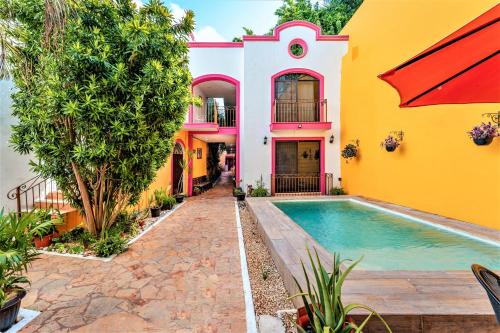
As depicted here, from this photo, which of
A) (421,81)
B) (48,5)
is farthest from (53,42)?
(421,81)

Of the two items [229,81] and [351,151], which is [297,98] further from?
[351,151]

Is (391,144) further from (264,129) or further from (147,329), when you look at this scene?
(147,329)

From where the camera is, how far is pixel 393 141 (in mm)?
7789

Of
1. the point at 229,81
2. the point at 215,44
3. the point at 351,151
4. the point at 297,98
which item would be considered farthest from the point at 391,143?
the point at 215,44

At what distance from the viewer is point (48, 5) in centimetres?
421

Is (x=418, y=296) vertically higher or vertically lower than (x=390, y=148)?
lower

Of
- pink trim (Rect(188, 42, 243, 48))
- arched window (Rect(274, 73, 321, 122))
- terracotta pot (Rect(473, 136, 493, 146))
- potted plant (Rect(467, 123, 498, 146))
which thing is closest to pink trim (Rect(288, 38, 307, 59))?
arched window (Rect(274, 73, 321, 122))

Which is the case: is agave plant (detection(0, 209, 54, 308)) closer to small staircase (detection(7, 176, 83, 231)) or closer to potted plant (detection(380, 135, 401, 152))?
small staircase (detection(7, 176, 83, 231))

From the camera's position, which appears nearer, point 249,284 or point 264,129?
point 249,284

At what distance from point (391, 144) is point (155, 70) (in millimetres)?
7647

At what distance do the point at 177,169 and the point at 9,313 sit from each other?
9.32m

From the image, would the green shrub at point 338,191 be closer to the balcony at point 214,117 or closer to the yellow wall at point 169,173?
the balcony at point 214,117

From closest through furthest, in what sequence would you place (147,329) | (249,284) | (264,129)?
(147,329), (249,284), (264,129)

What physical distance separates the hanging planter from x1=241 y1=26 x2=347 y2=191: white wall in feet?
12.8
